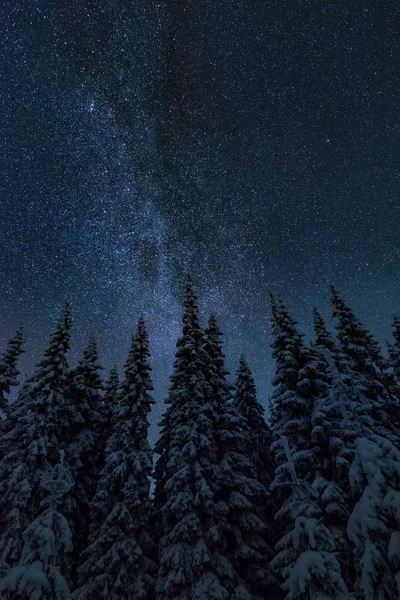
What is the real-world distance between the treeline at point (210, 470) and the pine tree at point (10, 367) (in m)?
0.10

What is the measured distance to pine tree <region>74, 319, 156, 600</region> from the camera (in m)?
16.3

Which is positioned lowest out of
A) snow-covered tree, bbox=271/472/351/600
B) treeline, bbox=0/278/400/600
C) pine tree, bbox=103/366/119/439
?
snow-covered tree, bbox=271/472/351/600

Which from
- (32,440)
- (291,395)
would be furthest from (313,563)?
(32,440)

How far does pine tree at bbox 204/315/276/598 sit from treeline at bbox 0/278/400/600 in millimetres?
69

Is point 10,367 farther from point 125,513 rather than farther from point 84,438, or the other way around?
point 125,513

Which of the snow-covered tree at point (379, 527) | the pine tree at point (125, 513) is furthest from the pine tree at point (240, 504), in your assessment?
the snow-covered tree at point (379, 527)

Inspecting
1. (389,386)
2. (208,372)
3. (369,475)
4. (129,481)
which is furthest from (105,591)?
(389,386)

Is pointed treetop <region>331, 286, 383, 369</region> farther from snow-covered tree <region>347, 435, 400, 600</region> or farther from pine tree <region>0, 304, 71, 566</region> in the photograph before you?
pine tree <region>0, 304, 71, 566</region>

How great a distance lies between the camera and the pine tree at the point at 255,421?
2270cm

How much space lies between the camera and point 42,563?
7.15 meters

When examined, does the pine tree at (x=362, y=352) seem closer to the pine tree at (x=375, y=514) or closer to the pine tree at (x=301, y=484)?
the pine tree at (x=301, y=484)

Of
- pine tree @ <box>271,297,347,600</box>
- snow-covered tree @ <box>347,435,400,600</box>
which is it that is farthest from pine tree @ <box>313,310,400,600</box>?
pine tree @ <box>271,297,347,600</box>

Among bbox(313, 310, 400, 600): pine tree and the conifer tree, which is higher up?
the conifer tree

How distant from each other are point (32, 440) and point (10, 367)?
24.5 ft
